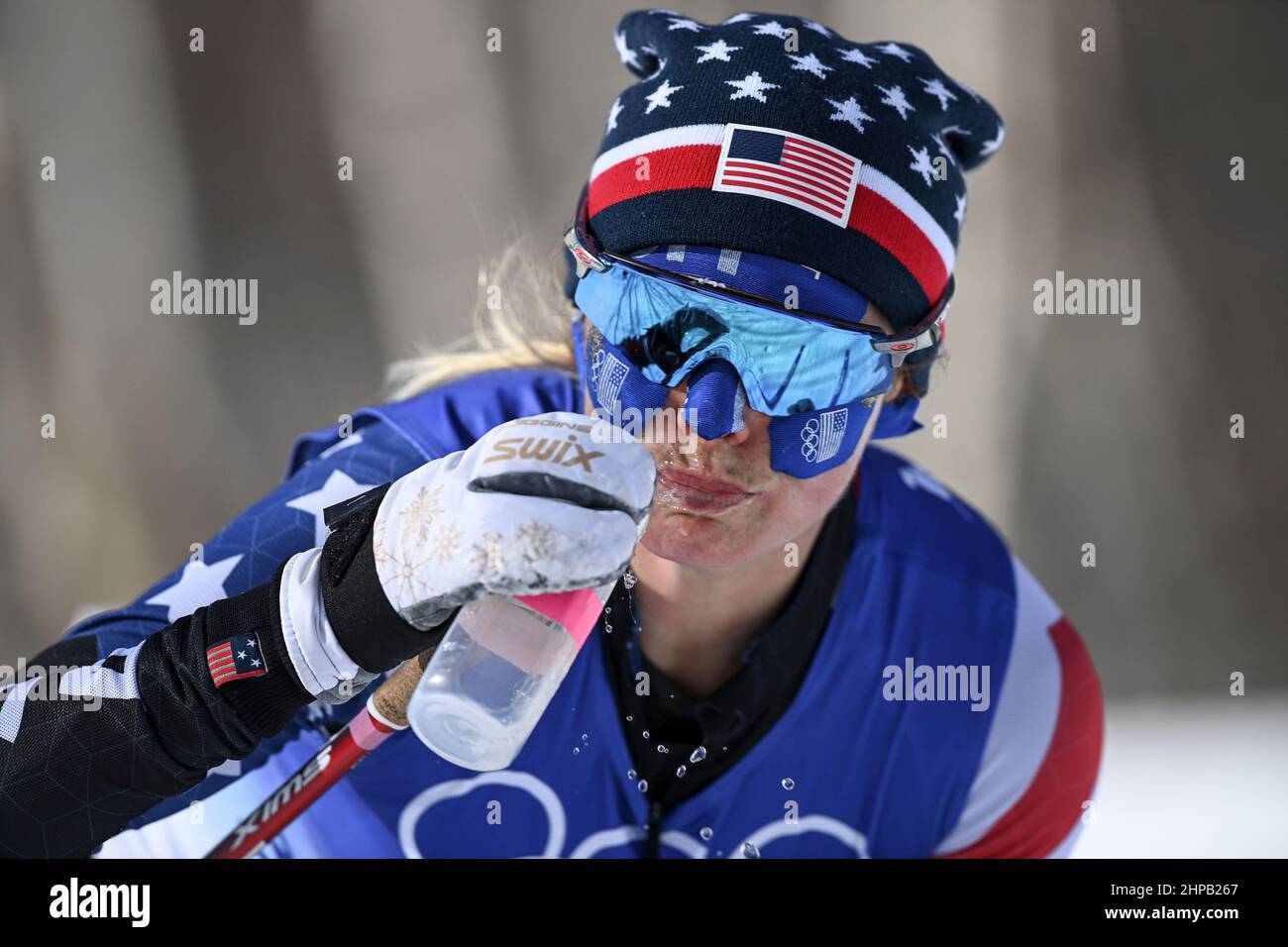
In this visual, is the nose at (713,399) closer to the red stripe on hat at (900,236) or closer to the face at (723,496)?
the face at (723,496)

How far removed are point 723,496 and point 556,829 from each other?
632 millimetres

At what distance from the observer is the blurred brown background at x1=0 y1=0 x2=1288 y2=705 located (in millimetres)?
3805

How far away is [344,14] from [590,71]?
29.4 inches

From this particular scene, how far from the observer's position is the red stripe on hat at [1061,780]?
6.87 ft

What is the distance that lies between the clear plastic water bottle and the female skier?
5cm

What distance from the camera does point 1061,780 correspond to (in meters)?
2.11

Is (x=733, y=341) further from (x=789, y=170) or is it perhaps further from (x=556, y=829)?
(x=556, y=829)

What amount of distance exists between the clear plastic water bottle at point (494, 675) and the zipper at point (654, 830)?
738 millimetres

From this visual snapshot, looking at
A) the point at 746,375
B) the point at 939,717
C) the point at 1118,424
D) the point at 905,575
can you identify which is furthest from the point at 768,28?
the point at 1118,424

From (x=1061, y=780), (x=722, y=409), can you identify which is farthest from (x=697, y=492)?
(x=1061, y=780)

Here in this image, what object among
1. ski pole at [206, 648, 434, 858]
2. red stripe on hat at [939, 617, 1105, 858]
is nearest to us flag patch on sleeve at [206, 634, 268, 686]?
ski pole at [206, 648, 434, 858]

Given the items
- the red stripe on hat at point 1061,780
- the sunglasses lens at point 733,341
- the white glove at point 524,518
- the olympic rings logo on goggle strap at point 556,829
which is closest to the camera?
the white glove at point 524,518

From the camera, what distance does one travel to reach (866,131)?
1.71m

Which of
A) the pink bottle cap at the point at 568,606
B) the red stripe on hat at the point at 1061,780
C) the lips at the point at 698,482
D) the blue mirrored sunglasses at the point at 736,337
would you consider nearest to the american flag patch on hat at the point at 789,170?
the blue mirrored sunglasses at the point at 736,337
